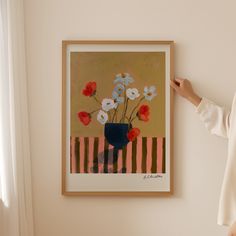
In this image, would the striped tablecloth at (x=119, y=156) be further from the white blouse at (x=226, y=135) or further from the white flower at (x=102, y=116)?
the white blouse at (x=226, y=135)

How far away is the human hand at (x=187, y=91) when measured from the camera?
6.48ft

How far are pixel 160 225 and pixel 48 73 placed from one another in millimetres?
923

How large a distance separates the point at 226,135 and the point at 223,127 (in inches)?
1.7

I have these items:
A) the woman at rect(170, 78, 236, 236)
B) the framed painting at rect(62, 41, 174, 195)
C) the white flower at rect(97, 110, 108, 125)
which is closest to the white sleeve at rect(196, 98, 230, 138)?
the woman at rect(170, 78, 236, 236)

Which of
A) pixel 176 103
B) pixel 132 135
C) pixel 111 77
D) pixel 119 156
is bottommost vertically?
pixel 119 156

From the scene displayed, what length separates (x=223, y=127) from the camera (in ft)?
6.39

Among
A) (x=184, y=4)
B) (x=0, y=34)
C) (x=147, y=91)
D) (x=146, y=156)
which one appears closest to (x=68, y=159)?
(x=146, y=156)

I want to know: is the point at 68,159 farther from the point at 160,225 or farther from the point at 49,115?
the point at 160,225

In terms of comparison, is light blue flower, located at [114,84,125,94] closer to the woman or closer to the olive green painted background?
the olive green painted background

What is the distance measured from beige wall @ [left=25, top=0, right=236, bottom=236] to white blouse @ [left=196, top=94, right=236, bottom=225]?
0.07 meters

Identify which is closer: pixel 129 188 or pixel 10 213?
pixel 10 213

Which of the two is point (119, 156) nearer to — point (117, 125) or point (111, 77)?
point (117, 125)

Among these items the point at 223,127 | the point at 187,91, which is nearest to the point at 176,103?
the point at 187,91

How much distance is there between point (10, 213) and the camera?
1781 mm
